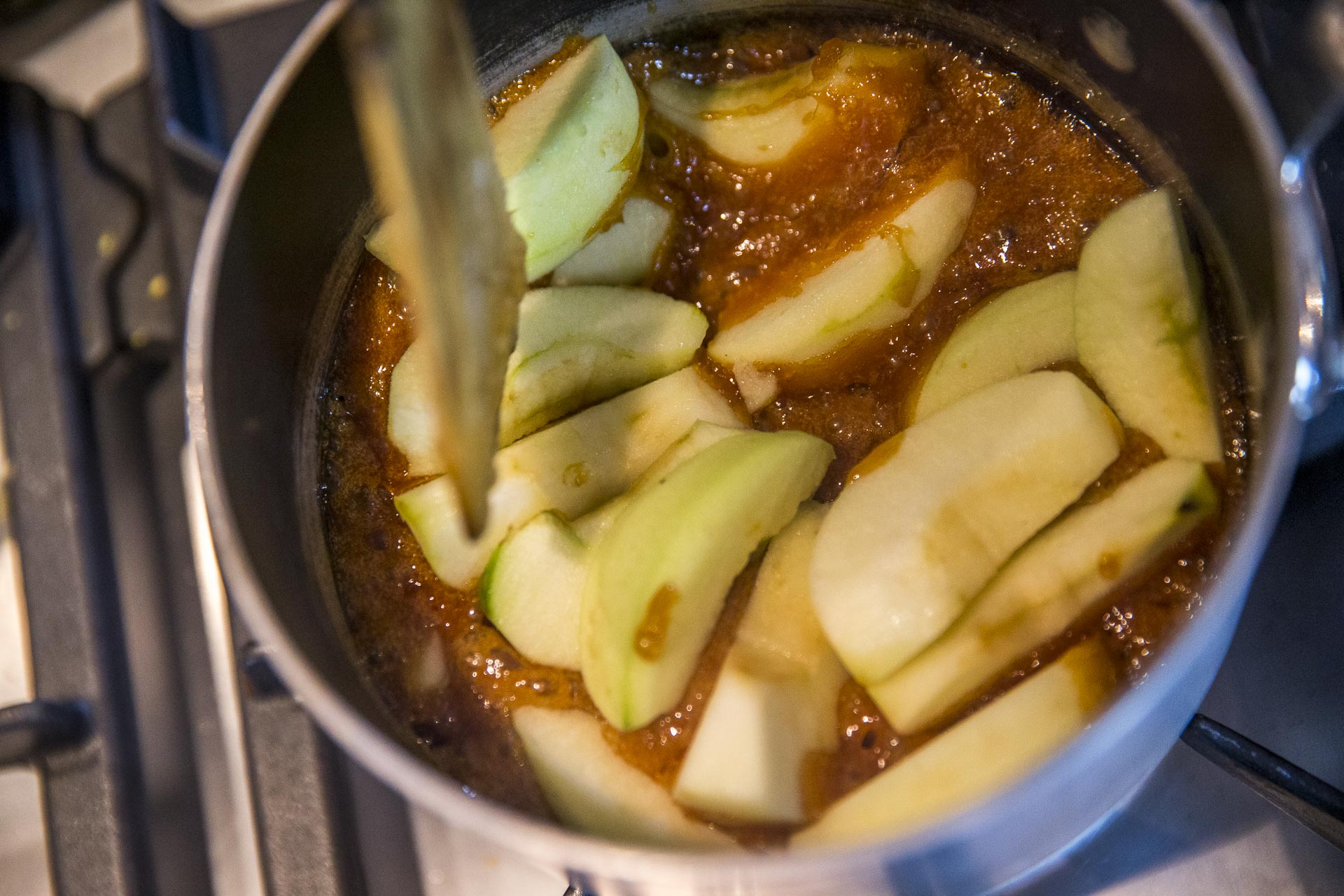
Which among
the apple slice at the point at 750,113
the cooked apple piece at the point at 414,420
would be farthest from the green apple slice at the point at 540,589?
the apple slice at the point at 750,113

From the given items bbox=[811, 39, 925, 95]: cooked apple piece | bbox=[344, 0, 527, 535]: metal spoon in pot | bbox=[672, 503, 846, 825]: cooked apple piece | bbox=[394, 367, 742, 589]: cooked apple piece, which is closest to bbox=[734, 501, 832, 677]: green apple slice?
bbox=[672, 503, 846, 825]: cooked apple piece

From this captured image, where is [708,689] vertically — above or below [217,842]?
above

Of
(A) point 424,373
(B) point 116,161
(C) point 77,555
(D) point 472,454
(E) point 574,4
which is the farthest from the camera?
(B) point 116,161

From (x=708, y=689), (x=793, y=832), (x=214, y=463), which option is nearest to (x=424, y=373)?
(x=214, y=463)

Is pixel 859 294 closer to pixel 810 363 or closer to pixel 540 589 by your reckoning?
pixel 810 363

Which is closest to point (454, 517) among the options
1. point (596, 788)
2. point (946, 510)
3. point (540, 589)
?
point (540, 589)

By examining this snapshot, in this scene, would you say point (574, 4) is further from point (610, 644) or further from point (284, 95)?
point (610, 644)
